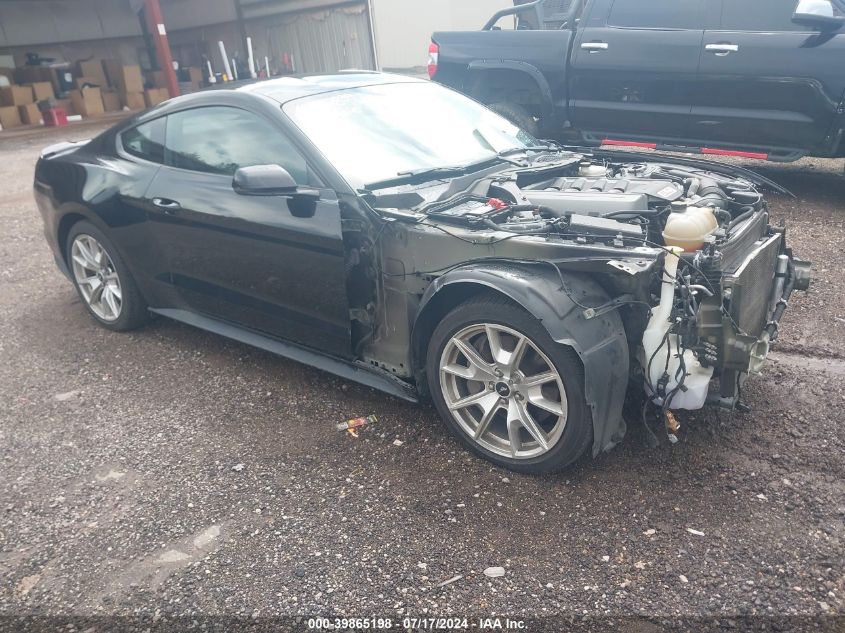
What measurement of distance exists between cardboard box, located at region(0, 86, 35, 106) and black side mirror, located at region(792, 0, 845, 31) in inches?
629

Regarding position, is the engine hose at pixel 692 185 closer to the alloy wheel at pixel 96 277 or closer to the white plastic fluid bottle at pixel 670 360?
the white plastic fluid bottle at pixel 670 360

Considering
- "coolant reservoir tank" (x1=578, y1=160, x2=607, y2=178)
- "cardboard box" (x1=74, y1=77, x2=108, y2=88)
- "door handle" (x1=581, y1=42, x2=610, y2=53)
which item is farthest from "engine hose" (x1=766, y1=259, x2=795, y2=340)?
"cardboard box" (x1=74, y1=77, x2=108, y2=88)

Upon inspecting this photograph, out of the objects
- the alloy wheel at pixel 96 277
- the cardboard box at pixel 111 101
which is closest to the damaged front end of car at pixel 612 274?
the alloy wheel at pixel 96 277

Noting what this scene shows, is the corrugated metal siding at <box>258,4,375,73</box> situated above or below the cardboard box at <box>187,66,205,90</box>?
above

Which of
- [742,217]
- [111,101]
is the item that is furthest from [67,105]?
[742,217]

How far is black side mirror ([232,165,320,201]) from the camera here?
10.6ft

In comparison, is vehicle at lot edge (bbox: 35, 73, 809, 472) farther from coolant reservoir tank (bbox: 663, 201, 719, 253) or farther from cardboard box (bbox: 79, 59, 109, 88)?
cardboard box (bbox: 79, 59, 109, 88)

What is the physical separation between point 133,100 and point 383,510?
1750cm

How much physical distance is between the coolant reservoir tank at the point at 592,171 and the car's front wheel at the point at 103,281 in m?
2.91

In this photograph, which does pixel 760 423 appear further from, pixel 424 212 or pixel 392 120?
pixel 392 120

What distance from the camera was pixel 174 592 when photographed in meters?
2.50

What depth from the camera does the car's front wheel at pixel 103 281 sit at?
445cm

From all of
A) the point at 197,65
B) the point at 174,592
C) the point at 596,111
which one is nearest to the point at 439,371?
the point at 174,592

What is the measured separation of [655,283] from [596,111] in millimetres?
4745
